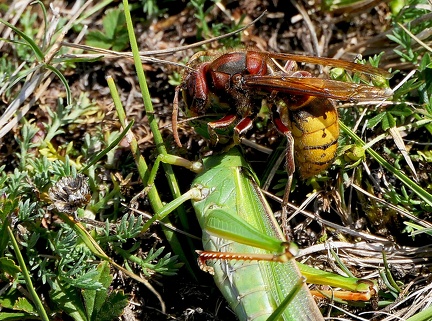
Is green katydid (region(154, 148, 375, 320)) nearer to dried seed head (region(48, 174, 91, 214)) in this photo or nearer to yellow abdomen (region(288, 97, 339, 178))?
yellow abdomen (region(288, 97, 339, 178))

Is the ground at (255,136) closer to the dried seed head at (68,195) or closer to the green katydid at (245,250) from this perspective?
the green katydid at (245,250)

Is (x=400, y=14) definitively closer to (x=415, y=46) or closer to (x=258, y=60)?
(x=415, y=46)

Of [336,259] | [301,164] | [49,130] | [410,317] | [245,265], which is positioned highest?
[49,130]

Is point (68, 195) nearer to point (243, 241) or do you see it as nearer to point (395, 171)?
point (243, 241)

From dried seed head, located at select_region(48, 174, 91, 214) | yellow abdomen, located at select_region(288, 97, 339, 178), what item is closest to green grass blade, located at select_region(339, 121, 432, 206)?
yellow abdomen, located at select_region(288, 97, 339, 178)

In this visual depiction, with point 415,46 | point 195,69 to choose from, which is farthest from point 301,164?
point 415,46

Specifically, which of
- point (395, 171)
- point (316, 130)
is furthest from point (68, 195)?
point (395, 171)

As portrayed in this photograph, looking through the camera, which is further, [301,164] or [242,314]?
[301,164]
